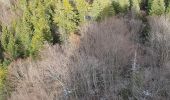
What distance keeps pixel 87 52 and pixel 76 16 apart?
1582cm

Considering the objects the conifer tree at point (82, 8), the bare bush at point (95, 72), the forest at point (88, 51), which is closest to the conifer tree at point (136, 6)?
the forest at point (88, 51)

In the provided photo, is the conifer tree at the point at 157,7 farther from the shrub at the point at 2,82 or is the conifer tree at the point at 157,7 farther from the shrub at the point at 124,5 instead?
the shrub at the point at 2,82

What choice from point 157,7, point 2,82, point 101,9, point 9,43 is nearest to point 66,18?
point 101,9

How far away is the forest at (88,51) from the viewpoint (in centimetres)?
Result: 4547

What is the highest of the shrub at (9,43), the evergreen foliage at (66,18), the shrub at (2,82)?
the evergreen foliage at (66,18)

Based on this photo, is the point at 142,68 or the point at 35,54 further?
the point at 35,54

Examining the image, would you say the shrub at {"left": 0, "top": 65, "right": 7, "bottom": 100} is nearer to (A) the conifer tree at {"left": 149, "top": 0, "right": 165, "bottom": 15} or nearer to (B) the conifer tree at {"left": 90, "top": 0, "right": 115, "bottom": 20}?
(B) the conifer tree at {"left": 90, "top": 0, "right": 115, "bottom": 20}

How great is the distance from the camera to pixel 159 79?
43.2m

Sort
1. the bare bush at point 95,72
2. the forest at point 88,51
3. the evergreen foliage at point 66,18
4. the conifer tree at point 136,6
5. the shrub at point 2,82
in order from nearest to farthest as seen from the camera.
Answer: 1. the bare bush at point 95,72
2. the forest at point 88,51
3. the shrub at point 2,82
4. the evergreen foliage at point 66,18
5. the conifer tree at point 136,6

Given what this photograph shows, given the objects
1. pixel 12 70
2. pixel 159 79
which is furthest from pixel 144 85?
pixel 12 70

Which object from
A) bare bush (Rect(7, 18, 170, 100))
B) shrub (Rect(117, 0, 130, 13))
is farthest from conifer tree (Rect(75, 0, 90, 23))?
bare bush (Rect(7, 18, 170, 100))

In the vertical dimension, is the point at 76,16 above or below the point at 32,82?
above

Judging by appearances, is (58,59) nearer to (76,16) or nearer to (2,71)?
(2,71)

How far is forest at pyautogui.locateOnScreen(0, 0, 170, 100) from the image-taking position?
45.5 meters
